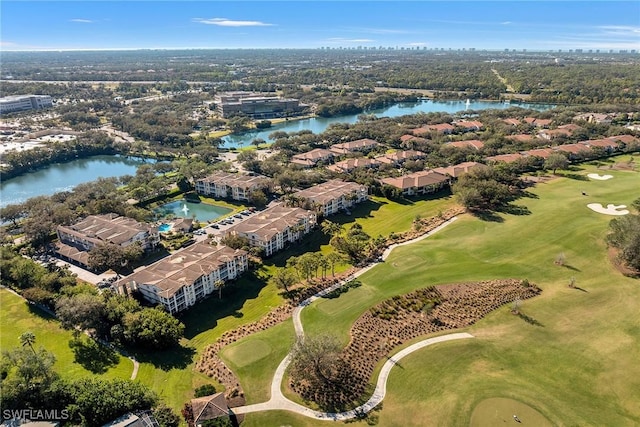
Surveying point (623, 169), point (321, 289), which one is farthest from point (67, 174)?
point (623, 169)

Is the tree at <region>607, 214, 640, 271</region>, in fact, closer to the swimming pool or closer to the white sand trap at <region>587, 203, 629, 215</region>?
the white sand trap at <region>587, 203, 629, 215</region>

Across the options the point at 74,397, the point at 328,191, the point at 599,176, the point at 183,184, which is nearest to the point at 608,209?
the point at 599,176

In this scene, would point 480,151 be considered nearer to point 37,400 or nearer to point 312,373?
point 312,373

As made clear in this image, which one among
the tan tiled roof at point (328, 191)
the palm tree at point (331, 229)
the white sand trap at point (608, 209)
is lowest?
the palm tree at point (331, 229)

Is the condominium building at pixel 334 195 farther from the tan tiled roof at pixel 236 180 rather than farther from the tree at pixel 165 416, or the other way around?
the tree at pixel 165 416

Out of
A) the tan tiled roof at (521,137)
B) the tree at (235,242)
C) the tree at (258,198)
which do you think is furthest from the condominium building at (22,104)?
the tan tiled roof at (521,137)

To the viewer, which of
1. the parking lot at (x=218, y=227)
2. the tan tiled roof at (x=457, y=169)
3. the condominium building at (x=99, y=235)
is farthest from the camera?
the tan tiled roof at (x=457, y=169)
